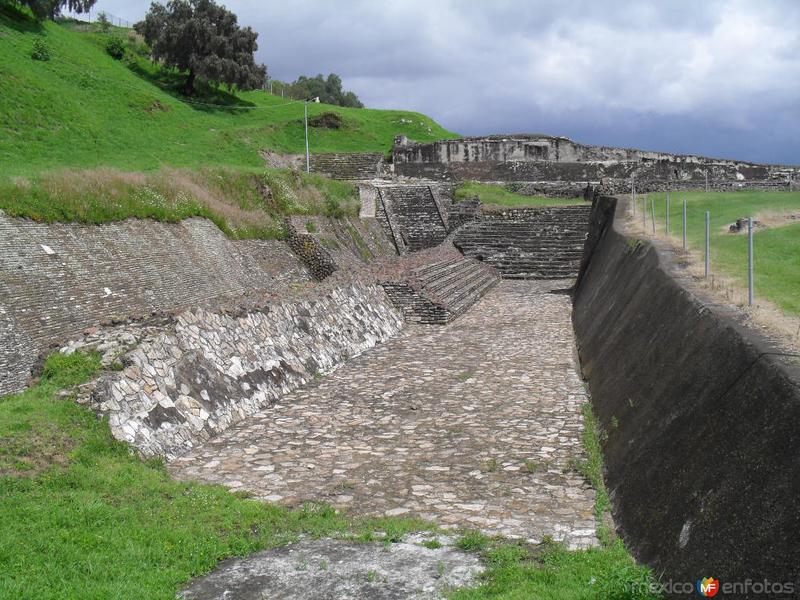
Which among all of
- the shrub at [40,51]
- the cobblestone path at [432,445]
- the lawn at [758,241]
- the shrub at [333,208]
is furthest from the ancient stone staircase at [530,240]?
the shrub at [40,51]

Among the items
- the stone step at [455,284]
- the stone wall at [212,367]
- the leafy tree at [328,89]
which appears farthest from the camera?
the leafy tree at [328,89]

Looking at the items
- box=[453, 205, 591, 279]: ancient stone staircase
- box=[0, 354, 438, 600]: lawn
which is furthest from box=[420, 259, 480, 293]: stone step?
box=[0, 354, 438, 600]: lawn

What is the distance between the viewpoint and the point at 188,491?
5.91 metres

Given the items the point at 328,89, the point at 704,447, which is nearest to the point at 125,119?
the point at 704,447

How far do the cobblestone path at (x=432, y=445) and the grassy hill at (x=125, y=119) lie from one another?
8361 millimetres

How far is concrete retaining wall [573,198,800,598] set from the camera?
3.34m

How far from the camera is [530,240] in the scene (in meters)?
27.3

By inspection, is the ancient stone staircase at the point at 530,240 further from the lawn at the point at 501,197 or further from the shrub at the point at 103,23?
the shrub at the point at 103,23

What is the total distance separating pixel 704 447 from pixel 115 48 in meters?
42.5

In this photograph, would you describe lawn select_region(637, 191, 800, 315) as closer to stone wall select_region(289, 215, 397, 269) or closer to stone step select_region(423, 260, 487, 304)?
stone step select_region(423, 260, 487, 304)

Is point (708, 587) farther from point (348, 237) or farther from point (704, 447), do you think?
point (348, 237)

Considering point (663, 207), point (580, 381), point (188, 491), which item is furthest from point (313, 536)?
point (663, 207)

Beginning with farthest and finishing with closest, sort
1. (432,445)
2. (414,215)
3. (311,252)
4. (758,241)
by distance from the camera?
(414,215) < (311,252) < (758,241) < (432,445)

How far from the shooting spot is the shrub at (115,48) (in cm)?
4000
